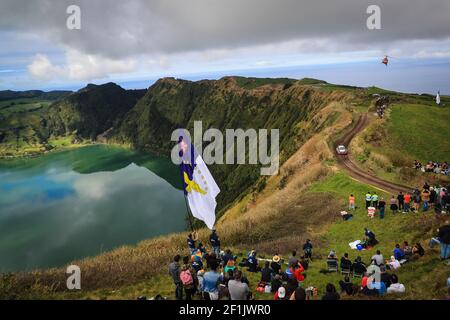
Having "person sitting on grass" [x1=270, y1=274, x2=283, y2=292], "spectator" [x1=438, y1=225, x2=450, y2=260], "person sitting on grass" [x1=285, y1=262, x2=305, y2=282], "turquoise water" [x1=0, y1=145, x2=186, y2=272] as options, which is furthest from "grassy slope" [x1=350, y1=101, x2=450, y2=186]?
"turquoise water" [x1=0, y1=145, x2=186, y2=272]

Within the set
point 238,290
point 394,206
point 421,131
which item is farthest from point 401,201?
point 421,131

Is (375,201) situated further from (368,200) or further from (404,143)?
(404,143)

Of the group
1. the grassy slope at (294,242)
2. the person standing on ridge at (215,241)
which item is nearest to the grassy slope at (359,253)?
the grassy slope at (294,242)

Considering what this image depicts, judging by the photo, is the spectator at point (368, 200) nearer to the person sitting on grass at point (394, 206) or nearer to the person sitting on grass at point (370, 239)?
the person sitting on grass at point (394, 206)

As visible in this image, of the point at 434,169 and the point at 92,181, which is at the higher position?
the point at 434,169
